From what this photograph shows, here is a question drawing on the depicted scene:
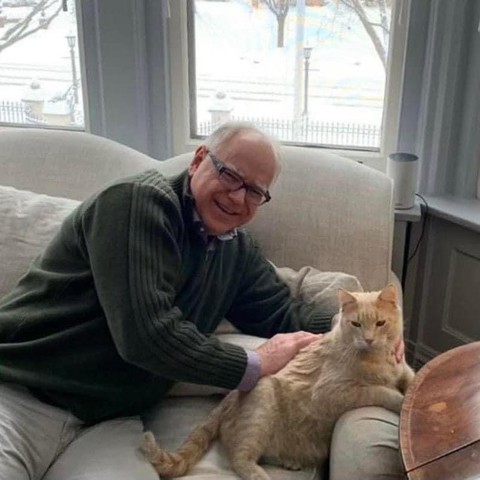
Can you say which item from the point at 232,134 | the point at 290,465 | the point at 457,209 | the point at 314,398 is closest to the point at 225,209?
the point at 232,134

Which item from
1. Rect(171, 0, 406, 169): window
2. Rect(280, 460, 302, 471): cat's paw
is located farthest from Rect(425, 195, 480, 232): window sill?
Rect(280, 460, 302, 471): cat's paw

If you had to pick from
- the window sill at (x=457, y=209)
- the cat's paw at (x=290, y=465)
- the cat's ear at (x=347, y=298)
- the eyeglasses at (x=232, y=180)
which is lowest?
the cat's paw at (x=290, y=465)

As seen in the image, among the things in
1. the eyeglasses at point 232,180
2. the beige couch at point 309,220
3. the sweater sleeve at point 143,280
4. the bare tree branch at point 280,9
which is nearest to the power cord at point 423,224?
the beige couch at point 309,220

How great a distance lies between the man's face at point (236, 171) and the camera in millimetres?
1528

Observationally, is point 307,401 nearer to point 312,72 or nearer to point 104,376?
point 104,376

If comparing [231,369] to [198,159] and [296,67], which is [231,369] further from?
[296,67]

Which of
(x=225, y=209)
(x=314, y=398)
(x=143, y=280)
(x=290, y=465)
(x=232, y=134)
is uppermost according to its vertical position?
(x=232, y=134)

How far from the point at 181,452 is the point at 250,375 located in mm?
214

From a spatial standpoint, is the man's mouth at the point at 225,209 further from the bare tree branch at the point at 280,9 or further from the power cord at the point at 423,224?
the bare tree branch at the point at 280,9

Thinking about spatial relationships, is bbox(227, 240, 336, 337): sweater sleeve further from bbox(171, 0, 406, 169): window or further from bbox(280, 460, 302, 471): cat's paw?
bbox(171, 0, 406, 169): window

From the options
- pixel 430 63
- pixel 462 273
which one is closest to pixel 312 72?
pixel 430 63

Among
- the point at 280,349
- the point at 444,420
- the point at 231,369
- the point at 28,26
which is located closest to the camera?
the point at 444,420

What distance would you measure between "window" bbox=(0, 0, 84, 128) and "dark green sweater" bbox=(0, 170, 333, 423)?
4.13ft

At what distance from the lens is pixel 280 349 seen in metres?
1.63
